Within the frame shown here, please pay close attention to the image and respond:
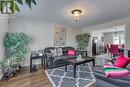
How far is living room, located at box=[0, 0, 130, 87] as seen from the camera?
11.4 feet

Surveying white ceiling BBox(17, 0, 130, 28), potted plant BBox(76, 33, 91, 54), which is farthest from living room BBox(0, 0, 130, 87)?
potted plant BBox(76, 33, 91, 54)

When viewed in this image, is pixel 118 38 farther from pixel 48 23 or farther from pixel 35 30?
pixel 35 30

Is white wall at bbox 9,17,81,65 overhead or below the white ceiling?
below

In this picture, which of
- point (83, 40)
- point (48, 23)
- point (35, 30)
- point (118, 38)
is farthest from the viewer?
point (118, 38)

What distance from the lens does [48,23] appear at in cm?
578

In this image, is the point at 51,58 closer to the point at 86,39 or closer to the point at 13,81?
the point at 13,81

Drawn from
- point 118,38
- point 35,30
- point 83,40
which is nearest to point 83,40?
point 83,40

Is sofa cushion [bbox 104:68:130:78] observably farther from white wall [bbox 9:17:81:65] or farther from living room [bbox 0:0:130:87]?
white wall [bbox 9:17:81:65]

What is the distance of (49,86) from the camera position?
9.59ft

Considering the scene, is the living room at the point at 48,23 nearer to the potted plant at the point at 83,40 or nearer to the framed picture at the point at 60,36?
the framed picture at the point at 60,36

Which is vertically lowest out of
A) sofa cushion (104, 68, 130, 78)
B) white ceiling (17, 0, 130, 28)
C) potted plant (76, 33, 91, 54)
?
sofa cushion (104, 68, 130, 78)

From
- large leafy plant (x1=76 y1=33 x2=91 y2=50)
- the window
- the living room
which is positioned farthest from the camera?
the window

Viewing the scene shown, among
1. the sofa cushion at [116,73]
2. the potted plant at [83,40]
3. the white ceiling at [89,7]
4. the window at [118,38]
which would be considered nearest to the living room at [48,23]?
the white ceiling at [89,7]

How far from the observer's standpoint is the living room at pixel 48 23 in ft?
11.4
